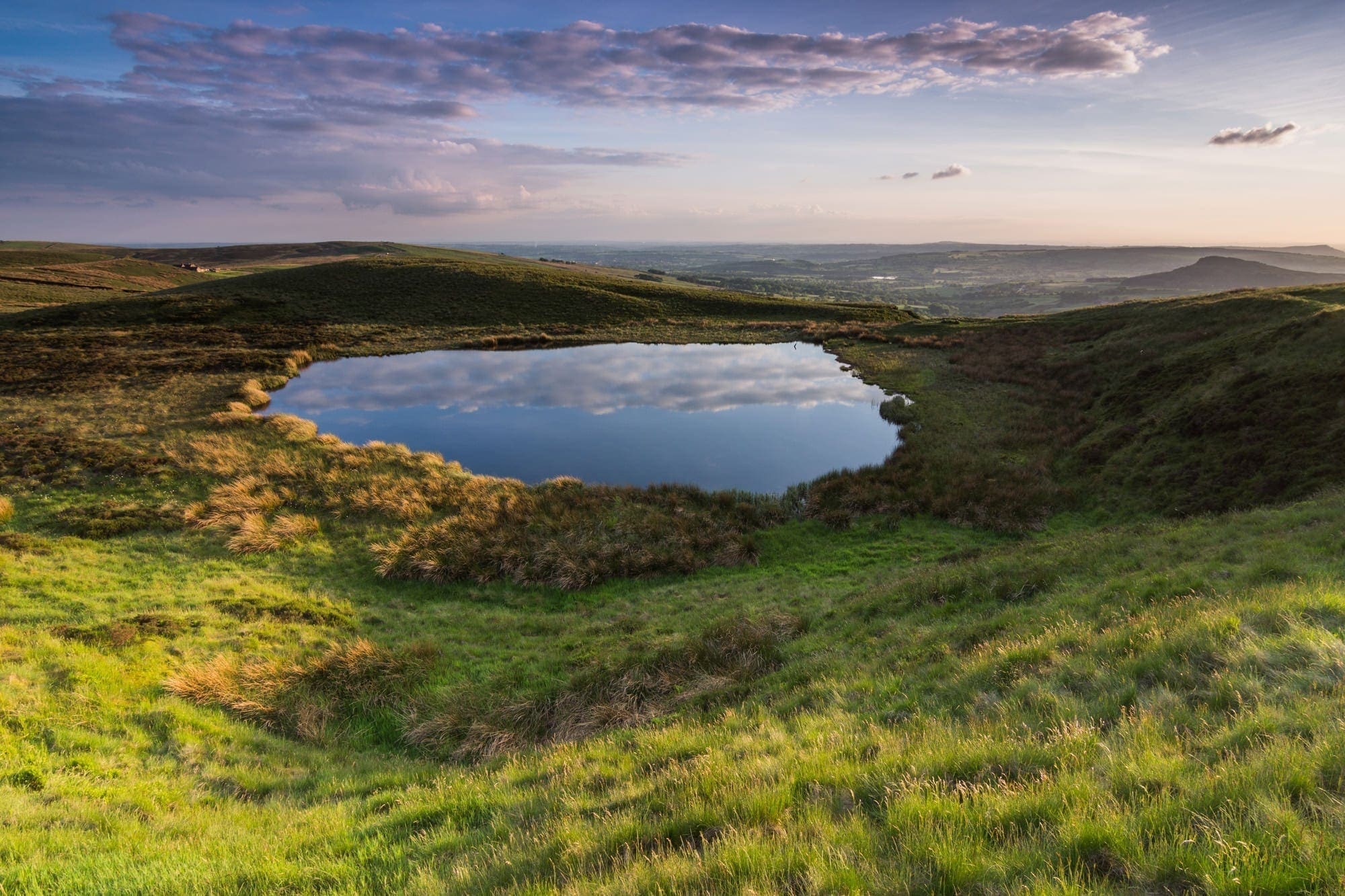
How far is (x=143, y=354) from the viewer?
44656 mm

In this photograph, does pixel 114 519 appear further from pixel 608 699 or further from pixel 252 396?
pixel 252 396

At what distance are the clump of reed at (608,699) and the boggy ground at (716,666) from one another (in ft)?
0.24

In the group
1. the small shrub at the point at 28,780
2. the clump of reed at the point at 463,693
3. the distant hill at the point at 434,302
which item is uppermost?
the distant hill at the point at 434,302

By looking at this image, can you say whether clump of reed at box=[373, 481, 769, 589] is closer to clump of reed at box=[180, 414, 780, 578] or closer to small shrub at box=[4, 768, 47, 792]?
clump of reed at box=[180, 414, 780, 578]

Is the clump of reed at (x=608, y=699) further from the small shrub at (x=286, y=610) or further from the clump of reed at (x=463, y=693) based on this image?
the small shrub at (x=286, y=610)

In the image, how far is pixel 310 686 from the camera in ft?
37.2

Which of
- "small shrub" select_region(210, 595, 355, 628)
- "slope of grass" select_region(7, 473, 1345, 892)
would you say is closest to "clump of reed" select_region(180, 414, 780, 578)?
"slope of grass" select_region(7, 473, 1345, 892)

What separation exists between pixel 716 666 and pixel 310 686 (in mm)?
8185

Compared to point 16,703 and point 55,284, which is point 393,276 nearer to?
point 55,284

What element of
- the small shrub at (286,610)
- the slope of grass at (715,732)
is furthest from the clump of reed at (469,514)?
the small shrub at (286,610)

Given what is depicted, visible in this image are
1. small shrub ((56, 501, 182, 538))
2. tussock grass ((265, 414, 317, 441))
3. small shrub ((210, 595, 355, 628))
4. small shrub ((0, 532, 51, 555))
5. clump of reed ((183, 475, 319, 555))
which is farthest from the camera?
tussock grass ((265, 414, 317, 441))

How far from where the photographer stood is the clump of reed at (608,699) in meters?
10.1

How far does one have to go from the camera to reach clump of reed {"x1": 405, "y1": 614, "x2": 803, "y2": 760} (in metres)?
10.1

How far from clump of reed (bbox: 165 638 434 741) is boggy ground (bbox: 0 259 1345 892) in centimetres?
8
